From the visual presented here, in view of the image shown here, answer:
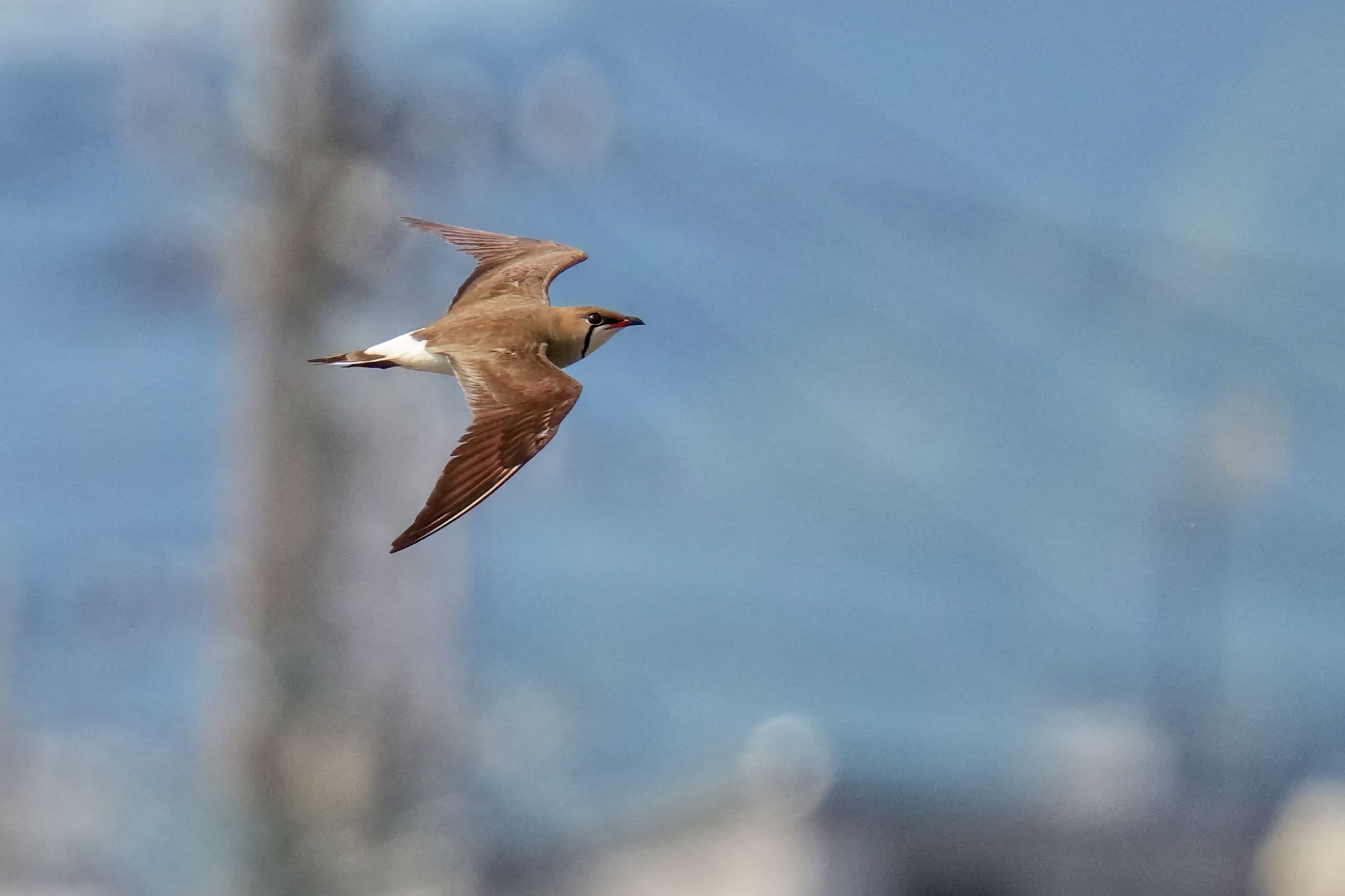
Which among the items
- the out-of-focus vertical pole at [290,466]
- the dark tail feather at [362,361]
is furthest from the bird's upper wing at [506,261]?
the out-of-focus vertical pole at [290,466]

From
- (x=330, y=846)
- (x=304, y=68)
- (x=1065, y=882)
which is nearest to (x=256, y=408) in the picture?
(x=304, y=68)

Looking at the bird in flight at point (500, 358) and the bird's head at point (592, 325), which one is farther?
the bird's head at point (592, 325)

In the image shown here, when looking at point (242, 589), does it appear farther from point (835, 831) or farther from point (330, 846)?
point (835, 831)

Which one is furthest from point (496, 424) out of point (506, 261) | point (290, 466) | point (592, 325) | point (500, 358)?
point (290, 466)

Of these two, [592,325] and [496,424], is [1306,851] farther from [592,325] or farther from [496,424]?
[496,424]

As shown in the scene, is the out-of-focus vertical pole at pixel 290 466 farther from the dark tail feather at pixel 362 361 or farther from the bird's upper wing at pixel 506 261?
the dark tail feather at pixel 362 361

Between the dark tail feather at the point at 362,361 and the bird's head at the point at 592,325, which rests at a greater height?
the bird's head at the point at 592,325
